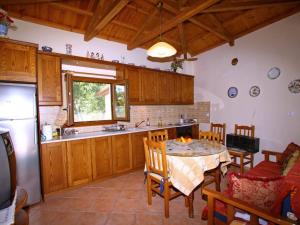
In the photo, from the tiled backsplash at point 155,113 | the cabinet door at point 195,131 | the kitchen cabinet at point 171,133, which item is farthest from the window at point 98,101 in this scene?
the cabinet door at point 195,131

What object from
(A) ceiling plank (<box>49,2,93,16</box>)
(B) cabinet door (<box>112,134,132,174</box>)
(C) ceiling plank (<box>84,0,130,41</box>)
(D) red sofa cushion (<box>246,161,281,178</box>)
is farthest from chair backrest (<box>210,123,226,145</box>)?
(A) ceiling plank (<box>49,2,93,16</box>)

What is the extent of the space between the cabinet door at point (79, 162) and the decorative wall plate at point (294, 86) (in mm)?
4102

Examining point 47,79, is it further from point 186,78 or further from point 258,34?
point 258,34

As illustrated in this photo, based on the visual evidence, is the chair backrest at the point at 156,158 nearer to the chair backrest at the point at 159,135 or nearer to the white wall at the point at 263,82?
the chair backrest at the point at 159,135

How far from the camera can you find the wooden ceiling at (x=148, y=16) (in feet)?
9.57

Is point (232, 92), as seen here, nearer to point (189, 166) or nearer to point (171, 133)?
point (171, 133)

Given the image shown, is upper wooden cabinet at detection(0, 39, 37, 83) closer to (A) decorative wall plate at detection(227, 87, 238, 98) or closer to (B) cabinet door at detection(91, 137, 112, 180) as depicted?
(B) cabinet door at detection(91, 137, 112, 180)

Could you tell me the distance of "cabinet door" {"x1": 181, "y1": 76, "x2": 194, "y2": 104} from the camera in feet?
16.9

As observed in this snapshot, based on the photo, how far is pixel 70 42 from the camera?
348cm

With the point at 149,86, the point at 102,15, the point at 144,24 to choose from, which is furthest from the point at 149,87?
the point at 102,15

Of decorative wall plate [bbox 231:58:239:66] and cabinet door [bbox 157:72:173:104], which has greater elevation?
decorative wall plate [bbox 231:58:239:66]

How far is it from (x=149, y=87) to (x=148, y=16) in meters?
1.54

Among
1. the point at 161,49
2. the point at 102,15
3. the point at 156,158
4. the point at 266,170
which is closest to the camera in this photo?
the point at 156,158

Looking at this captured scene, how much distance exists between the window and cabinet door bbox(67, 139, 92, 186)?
0.63m
